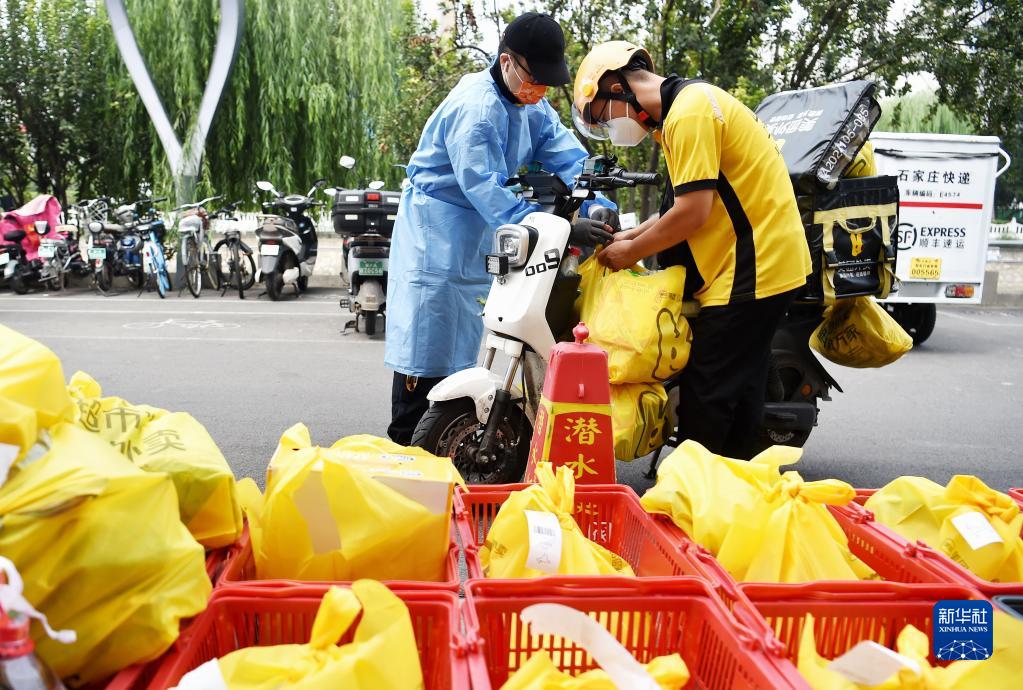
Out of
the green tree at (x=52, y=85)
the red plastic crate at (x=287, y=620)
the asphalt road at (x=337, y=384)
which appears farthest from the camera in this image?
the green tree at (x=52, y=85)

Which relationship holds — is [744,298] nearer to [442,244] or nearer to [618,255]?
[618,255]

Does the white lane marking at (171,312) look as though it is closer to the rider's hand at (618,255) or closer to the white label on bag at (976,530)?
the rider's hand at (618,255)

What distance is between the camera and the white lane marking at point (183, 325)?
9617 millimetres

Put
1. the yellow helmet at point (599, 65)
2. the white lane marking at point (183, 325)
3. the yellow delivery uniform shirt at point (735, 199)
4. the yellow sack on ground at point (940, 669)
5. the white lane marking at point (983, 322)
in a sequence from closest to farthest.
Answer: the yellow sack on ground at point (940, 669), the yellow delivery uniform shirt at point (735, 199), the yellow helmet at point (599, 65), the white lane marking at point (183, 325), the white lane marking at point (983, 322)

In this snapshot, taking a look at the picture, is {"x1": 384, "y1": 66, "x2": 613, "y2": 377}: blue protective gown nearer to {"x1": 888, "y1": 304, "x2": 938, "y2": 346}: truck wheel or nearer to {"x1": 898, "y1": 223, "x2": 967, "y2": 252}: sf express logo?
{"x1": 898, "y1": 223, "x2": 967, "y2": 252}: sf express logo

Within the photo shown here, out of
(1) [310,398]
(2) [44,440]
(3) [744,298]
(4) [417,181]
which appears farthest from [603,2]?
(2) [44,440]

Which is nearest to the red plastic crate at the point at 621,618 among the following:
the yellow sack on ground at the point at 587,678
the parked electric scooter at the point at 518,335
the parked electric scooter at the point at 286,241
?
the yellow sack on ground at the point at 587,678

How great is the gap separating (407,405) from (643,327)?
54.3 inches

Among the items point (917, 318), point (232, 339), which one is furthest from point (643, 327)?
point (917, 318)

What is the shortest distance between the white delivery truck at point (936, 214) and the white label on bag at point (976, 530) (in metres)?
7.84

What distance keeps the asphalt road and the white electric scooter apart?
3.64ft

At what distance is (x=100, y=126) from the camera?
16.4m

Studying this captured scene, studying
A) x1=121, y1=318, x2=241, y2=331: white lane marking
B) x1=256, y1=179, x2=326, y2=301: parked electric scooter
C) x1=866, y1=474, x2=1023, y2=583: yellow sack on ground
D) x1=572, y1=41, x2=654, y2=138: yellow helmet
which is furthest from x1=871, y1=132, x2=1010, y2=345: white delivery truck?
x1=866, y1=474, x2=1023, y2=583: yellow sack on ground

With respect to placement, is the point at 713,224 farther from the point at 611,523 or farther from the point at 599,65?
the point at 611,523
